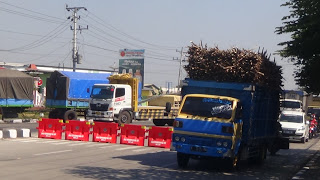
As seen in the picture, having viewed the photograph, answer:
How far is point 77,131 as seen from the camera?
73.1 ft

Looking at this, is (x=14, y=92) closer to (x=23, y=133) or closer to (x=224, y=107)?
(x=23, y=133)

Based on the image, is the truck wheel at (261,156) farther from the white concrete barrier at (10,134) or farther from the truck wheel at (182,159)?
the white concrete barrier at (10,134)

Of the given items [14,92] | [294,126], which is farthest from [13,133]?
Answer: [294,126]

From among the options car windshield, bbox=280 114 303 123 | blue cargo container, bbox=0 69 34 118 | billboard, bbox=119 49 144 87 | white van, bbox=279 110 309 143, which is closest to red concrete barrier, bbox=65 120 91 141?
white van, bbox=279 110 309 143

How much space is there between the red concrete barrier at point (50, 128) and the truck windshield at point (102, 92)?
24.6 feet

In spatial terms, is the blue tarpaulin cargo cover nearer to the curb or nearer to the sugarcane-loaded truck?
the curb

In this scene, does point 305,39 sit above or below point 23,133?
above

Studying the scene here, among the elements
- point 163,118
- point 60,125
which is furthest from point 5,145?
point 163,118

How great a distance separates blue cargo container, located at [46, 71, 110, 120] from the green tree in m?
18.9

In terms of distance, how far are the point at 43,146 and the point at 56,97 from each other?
15.0m

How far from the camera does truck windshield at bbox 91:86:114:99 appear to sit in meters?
30.1

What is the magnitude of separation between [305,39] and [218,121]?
350 cm

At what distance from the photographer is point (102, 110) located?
29.9 metres

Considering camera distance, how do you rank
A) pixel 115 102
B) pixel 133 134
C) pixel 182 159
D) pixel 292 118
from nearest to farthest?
pixel 182 159 → pixel 133 134 → pixel 115 102 → pixel 292 118
